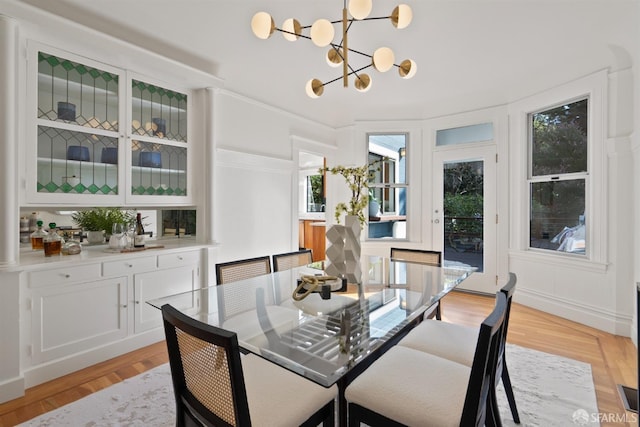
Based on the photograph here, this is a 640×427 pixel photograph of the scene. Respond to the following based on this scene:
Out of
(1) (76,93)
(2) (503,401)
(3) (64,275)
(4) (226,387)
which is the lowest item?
(2) (503,401)

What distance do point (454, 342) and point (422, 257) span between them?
139 cm

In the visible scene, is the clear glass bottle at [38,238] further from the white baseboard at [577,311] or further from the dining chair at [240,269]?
Answer: the white baseboard at [577,311]

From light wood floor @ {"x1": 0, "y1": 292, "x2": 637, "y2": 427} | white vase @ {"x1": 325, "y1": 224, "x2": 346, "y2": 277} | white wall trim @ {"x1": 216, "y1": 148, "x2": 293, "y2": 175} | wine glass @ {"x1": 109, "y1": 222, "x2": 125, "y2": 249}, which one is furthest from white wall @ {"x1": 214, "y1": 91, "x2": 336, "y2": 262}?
white vase @ {"x1": 325, "y1": 224, "x2": 346, "y2": 277}

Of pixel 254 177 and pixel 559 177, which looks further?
pixel 254 177

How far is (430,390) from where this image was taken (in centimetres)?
129

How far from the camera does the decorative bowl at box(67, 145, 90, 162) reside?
2.52m

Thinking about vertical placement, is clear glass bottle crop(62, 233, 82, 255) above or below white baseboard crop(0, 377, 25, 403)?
above

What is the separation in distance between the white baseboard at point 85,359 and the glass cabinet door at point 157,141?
1.26 meters

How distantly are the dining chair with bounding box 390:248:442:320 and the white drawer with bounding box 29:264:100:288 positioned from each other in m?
2.56

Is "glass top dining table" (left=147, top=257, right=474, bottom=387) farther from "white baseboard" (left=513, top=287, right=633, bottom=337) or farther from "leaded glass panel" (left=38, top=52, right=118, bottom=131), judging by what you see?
"white baseboard" (left=513, top=287, right=633, bottom=337)

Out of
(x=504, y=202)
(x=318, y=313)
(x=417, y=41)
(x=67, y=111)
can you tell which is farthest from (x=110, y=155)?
(x=504, y=202)

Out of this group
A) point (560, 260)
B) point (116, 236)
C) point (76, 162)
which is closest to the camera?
point (76, 162)

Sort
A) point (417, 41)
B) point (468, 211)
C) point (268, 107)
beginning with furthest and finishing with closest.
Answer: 1. point (468, 211)
2. point (268, 107)
3. point (417, 41)

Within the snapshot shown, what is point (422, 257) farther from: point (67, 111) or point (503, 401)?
point (67, 111)
